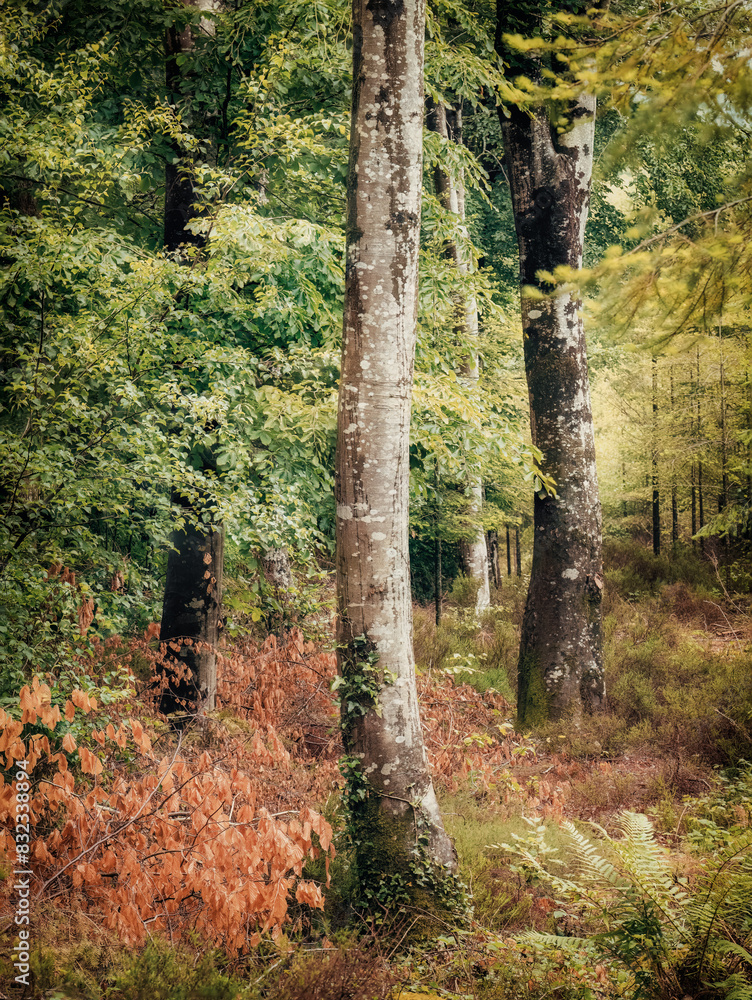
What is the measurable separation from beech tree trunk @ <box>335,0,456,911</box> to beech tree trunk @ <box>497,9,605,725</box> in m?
3.21

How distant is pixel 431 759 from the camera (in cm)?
566

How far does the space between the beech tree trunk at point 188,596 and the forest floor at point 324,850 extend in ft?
1.22

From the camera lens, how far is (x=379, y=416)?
387 cm

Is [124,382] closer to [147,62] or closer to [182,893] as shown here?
[182,893]

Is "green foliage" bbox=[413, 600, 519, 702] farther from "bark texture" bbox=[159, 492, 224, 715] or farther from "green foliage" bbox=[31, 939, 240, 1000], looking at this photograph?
"green foliage" bbox=[31, 939, 240, 1000]

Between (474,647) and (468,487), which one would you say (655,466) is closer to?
(468,487)

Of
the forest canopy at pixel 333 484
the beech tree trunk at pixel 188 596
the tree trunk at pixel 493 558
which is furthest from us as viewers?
the tree trunk at pixel 493 558

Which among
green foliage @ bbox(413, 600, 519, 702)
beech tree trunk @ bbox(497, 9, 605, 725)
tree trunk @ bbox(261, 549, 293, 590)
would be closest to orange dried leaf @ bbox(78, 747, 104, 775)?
beech tree trunk @ bbox(497, 9, 605, 725)

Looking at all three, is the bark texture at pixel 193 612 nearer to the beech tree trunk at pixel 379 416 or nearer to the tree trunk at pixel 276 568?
the tree trunk at pixel 276 568

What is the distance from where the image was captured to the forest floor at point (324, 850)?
2.76 meters

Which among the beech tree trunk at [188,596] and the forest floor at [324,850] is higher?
the beech tree trunk at [188,596]

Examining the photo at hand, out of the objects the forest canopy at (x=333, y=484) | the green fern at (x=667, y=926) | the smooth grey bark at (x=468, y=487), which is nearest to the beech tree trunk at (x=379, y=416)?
the forest canopy at (x=333, y=484)

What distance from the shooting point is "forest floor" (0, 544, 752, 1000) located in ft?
9.05

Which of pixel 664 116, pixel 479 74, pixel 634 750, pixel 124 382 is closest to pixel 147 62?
pixel 479 74
